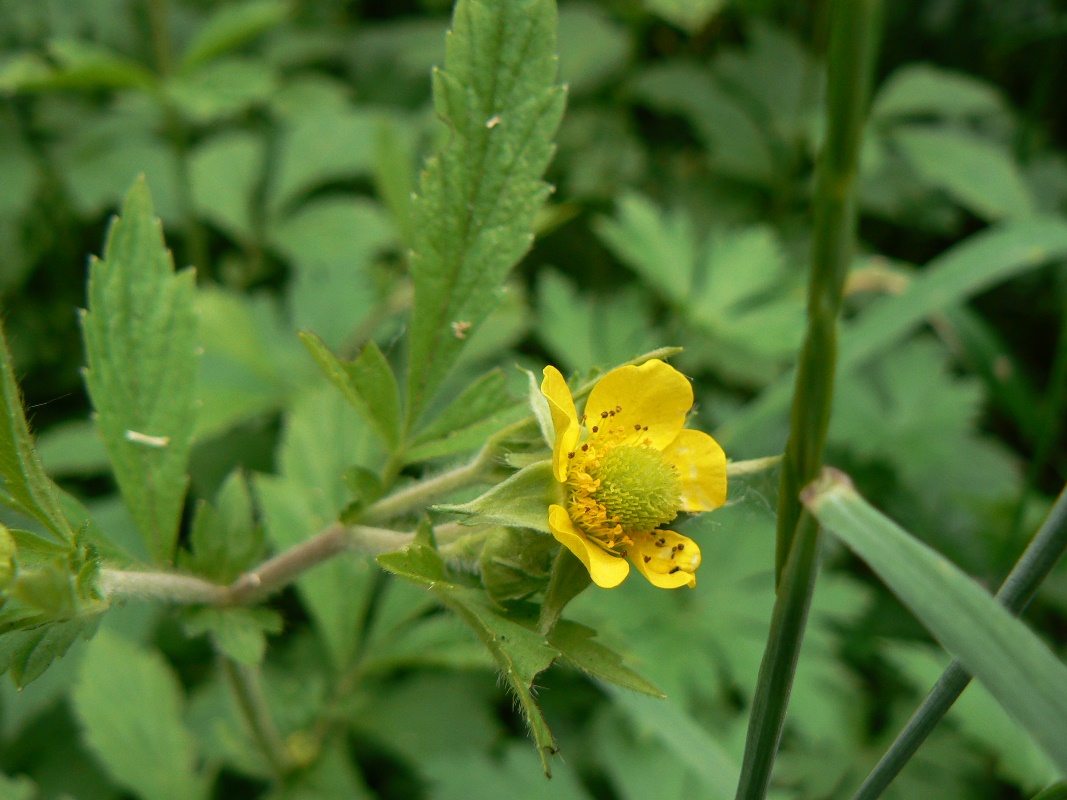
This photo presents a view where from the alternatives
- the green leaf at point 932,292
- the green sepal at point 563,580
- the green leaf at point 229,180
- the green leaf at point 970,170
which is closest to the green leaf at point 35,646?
the green sepal at point 563,580

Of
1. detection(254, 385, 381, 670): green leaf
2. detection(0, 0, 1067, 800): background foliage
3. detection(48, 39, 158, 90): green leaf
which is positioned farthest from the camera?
detection(48, 39, 158, 90): green leaf

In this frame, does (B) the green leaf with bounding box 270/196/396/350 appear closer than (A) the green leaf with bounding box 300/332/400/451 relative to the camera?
No

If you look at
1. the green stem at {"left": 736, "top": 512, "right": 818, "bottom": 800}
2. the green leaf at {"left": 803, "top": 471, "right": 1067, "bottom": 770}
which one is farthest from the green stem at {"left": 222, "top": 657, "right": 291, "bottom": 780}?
the green leaf at {"left": 803, "top": 471, "right": 1067, "bottom": 770}

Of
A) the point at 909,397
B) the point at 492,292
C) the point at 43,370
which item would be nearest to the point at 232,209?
the point at 43,370

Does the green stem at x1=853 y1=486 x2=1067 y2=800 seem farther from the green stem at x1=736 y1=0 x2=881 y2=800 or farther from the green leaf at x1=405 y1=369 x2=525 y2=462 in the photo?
the green leaf at x1=405 y1=369 x2=525 y2=462

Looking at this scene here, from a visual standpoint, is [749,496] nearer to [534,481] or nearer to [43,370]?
[534,481]

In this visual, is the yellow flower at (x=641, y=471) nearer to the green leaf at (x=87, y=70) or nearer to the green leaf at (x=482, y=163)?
the green leaf at (x=482, y=163)
